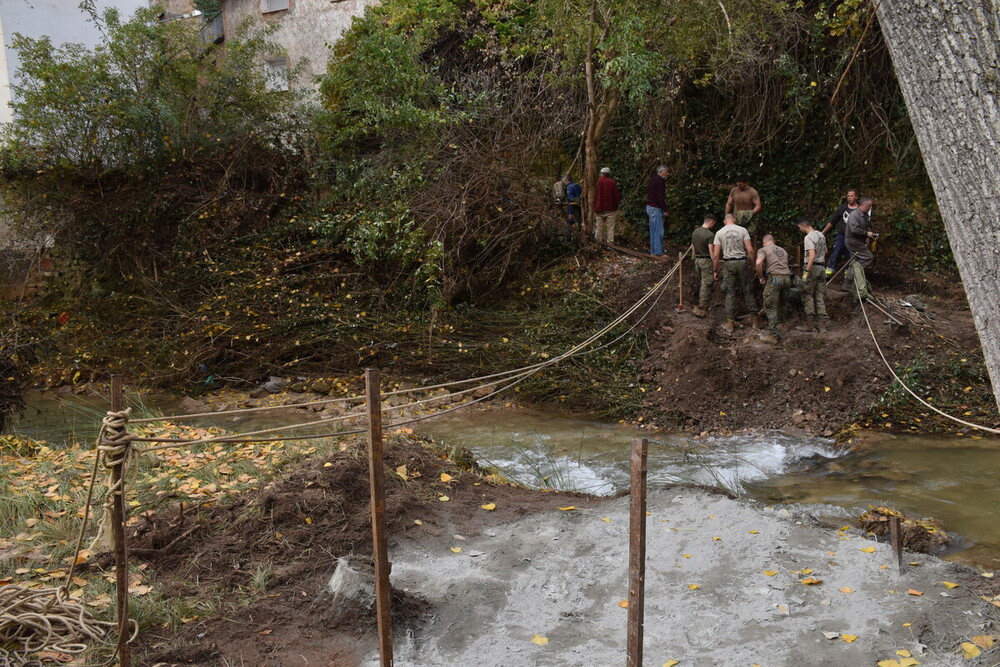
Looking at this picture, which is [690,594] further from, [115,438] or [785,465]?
[785,465]

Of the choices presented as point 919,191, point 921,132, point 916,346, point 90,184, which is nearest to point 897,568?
point 921,132

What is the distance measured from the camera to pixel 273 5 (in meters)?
21.8

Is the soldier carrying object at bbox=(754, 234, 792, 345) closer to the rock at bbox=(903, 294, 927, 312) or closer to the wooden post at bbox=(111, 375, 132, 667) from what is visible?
the rock at bbox=(903, 294, 927, 312)

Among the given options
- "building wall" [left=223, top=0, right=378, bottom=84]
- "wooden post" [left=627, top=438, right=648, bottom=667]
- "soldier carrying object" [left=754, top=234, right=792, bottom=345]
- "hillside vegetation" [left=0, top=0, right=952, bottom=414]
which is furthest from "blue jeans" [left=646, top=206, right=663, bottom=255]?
"wooden post" [left=627, top=438, right=648, bottom=667]

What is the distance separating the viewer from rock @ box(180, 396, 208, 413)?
1295cm

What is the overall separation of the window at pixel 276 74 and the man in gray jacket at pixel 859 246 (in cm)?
1223

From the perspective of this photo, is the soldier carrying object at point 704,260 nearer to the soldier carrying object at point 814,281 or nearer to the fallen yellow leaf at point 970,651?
the soldier carrying object at point 814,281

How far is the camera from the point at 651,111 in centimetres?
1596

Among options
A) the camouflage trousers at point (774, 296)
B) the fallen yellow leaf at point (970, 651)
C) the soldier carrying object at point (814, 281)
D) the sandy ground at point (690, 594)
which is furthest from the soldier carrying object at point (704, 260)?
the fallen yellow leaf at point (970, 651)

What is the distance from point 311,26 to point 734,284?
1406 cm

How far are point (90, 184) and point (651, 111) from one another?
Result: 11382 mm

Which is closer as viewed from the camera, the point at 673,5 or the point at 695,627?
the point at 695,627

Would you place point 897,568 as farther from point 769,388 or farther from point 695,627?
point 769,388

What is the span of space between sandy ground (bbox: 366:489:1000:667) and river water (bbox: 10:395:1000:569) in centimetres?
132
